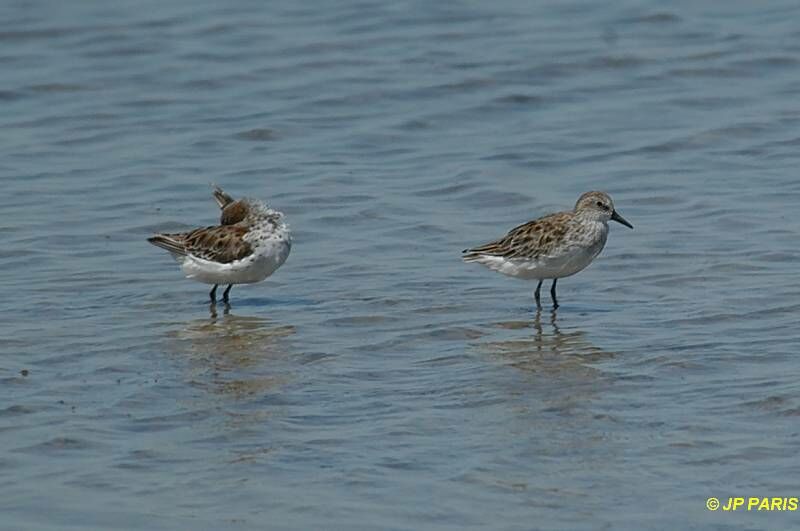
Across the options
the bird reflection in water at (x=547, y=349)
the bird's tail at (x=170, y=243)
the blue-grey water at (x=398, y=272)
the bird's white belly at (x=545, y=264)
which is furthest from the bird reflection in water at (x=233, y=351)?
the bird's white belly at (x=545, y=264)

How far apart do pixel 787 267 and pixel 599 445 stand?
204 inches

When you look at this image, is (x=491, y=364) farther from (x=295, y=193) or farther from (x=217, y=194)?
(x=295, y=193)

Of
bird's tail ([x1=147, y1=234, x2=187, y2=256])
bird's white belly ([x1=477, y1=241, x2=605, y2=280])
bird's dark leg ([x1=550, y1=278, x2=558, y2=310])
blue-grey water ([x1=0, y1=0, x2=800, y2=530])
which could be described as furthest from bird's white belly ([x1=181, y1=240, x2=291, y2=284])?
bird's dark leg ([x1=550, y1=278, x2=558, y2=310])

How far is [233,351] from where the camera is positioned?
12914 millimetres

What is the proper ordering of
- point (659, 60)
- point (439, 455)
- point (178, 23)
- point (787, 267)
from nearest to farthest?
point (439, 455) → point (787, 267) → point (659, 60) → point (178, 23)

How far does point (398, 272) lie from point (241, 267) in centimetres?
153

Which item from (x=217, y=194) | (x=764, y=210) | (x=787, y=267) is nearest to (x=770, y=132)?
(x=764, y=210)

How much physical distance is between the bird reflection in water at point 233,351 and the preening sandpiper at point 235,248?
1.12 feet

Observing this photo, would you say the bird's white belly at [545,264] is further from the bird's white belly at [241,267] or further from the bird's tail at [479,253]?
the bird's white belly at [241,267]

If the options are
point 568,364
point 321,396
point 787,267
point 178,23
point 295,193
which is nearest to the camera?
point 321,396

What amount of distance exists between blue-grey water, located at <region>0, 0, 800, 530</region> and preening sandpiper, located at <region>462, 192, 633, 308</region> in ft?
1.14

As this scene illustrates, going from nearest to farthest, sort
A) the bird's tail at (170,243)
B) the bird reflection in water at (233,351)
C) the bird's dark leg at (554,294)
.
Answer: the bird reflection in water at (233,351)
the bird's dark leg at (554,294)
the bird's tail at (170,243)

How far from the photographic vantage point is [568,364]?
12102 mm

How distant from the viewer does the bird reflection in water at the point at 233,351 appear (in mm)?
11797
